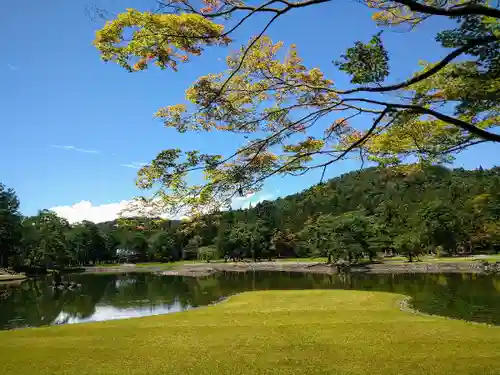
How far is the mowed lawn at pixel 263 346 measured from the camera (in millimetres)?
8969

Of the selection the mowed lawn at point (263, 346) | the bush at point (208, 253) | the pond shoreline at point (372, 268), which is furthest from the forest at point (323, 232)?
the mowed lawn at point (263, 346)

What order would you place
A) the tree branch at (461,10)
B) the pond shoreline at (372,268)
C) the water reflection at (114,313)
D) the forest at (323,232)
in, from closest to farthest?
the tree branch at (461,10)
the water reflection at (114,313)
the pond shoreline at (372,268)
the forest at (323,232)

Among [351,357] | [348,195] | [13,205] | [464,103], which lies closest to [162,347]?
[351,357]

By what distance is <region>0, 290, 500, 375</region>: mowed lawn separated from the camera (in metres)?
8.97

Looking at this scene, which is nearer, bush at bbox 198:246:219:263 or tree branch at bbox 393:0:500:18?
tree branch at bbox 393:0:500:18

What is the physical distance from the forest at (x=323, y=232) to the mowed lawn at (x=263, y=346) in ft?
55.2

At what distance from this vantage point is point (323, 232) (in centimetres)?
6066

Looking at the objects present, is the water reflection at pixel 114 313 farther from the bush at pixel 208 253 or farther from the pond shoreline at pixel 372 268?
the bush at pixel 208 253

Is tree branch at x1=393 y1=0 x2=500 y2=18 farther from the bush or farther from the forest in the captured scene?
the bush

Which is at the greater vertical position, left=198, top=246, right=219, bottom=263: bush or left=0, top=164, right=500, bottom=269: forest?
left=0, top=164, right=500, bottom=269: forest

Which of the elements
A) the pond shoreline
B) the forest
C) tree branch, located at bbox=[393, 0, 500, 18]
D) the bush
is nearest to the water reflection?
the forest

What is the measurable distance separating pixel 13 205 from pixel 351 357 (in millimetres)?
74174

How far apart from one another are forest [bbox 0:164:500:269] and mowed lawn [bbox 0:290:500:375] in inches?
662

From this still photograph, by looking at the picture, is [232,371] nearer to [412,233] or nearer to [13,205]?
[412,233]
